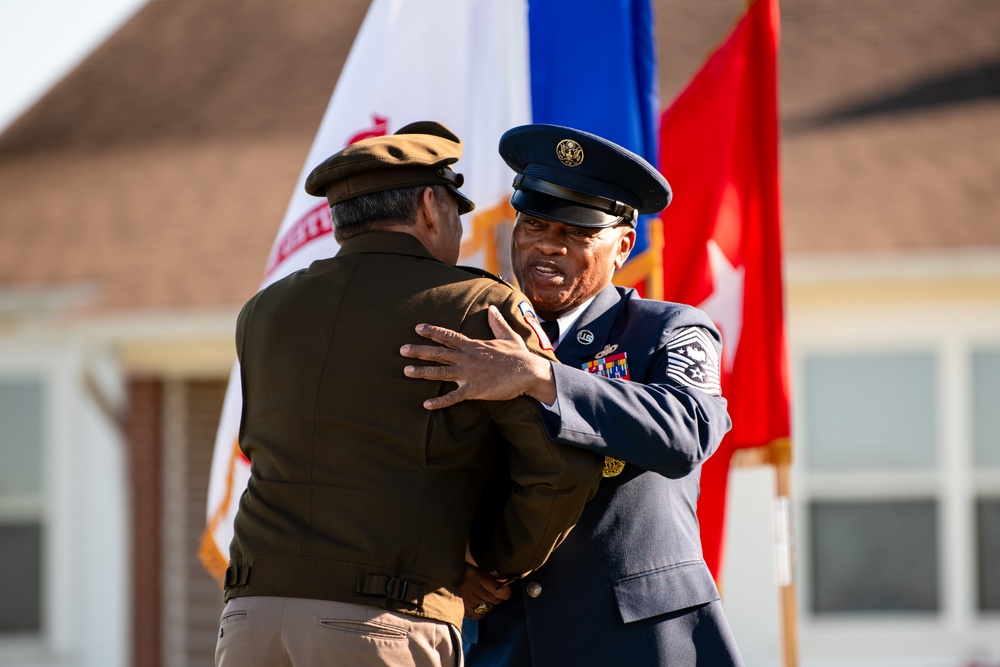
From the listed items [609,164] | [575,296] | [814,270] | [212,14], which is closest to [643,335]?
[575,296]

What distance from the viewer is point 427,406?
2.37 meters

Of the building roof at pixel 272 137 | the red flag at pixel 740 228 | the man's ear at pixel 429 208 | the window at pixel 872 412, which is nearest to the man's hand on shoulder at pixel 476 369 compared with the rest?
the man's ear at pixel 429 208

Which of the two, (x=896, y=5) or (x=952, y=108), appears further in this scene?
(x=896, y=5)

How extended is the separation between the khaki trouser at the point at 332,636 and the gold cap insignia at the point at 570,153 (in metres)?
1.07

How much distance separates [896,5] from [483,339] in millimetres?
8417

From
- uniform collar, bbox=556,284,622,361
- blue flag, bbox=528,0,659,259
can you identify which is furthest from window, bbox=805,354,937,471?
uniform collar, bbox=556,284,622,361

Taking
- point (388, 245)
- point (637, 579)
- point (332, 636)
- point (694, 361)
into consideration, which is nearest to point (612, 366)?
point (694, 361)

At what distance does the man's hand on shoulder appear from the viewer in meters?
2.37

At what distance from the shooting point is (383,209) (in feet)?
8.44

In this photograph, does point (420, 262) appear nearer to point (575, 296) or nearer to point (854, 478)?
point (575, 296)

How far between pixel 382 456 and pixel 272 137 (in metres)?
7.46

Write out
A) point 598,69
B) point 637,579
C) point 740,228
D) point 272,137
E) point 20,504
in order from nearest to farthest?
point 637,579 < point 598,69 < point 740,228 < point 20,504 < point 272,137

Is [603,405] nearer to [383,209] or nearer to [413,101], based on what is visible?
[383,209]

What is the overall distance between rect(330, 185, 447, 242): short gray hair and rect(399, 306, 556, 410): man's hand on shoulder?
11.4 inches
